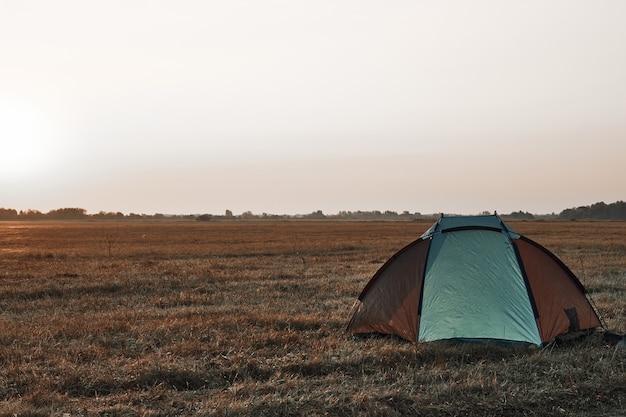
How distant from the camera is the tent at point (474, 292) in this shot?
930 cm

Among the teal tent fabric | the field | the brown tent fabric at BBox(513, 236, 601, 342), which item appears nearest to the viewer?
the field

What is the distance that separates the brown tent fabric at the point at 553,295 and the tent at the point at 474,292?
17 millimetres

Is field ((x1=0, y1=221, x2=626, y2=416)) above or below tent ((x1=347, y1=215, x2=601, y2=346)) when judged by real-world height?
below

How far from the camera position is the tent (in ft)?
30.5

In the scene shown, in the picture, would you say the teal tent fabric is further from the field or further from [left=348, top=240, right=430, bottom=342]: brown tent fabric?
the field

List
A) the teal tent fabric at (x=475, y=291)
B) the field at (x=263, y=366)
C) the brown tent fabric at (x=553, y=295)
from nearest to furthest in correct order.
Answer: the field at (x=263, y=366) < the teal tent fabric at (x=475, y=291) < the brown tent fabric at (x=553, y=295)

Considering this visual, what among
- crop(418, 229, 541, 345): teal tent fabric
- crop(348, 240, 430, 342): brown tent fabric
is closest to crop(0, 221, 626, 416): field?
crop(348, 240, 430, 342): brown tent fabric

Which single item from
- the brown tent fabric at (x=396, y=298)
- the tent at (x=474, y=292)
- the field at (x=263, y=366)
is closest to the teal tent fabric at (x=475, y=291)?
the tent at (x=474, y=292)

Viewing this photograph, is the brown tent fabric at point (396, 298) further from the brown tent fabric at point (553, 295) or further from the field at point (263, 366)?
the brown tent fabric at point (553, 295)

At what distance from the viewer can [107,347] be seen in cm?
912

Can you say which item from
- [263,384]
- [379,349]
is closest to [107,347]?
[263,384]

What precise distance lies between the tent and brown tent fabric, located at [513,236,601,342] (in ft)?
0.06

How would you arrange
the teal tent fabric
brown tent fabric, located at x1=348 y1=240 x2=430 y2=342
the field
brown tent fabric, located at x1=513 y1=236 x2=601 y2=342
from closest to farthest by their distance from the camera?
the field < the teal tent fabric < brown tent fabric, located at x1=513 y1=236 x2=601 y2=342 < brown tent fabric, located at x1=348 y1=240 x2=430 y2=342

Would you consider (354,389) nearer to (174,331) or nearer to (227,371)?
(227,371)
